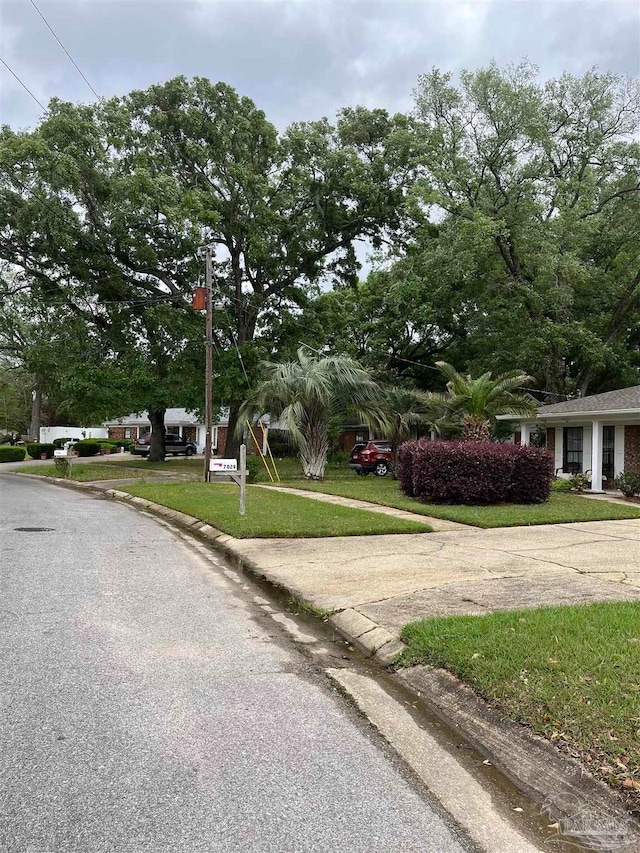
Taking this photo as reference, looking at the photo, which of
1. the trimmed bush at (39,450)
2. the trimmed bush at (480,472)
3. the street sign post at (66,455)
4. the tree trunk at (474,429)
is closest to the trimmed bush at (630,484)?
the trimmed bush at (480,472)

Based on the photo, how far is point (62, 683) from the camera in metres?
4.42

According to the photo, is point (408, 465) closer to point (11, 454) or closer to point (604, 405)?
point (604, 405)

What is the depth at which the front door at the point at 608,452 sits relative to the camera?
69.8 feet

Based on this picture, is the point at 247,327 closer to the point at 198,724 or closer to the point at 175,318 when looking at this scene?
the point at 175,318

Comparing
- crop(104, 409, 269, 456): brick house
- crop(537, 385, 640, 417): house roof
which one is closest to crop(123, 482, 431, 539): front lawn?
crop(537, 385, 640, 417): house roof

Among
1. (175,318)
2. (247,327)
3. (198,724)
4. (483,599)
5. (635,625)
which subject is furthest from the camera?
(247,327)

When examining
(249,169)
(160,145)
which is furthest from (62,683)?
(160,145)

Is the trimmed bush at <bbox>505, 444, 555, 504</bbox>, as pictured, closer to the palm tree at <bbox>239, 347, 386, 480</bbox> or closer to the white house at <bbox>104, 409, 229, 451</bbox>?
the palm tree at <bbox>239, 347, 386, 480</bbox>

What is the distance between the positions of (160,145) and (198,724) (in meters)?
30.9

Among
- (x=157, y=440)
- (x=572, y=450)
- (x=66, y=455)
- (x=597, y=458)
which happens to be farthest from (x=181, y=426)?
(x=597, y=458)

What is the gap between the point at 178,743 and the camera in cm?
362

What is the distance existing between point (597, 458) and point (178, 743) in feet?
63.4

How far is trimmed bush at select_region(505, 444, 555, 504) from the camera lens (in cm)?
1642

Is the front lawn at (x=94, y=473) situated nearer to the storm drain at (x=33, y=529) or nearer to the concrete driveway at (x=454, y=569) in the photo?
the storm drain at (x=33, y=529)
